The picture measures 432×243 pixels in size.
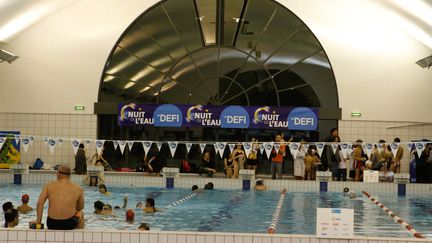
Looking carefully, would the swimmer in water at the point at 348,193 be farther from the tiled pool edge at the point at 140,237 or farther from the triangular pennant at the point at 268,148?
the tiled pool edge at the point at 140,237

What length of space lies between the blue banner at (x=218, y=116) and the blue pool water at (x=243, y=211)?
13.8ft

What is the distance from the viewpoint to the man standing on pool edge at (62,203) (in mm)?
8516

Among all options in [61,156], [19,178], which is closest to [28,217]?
[19,178]

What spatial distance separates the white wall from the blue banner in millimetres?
1365

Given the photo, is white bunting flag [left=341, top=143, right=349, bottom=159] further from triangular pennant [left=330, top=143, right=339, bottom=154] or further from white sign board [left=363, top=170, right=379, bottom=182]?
white sign board [left=363, top=170, right=379, bottom=182]

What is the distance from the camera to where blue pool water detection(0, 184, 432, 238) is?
13562mm

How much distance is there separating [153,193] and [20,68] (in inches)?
334

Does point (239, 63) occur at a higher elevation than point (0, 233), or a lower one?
higher

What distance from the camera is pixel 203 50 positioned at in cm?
2561

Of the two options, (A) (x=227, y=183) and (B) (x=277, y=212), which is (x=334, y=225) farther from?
(A) (x=227, y=183)

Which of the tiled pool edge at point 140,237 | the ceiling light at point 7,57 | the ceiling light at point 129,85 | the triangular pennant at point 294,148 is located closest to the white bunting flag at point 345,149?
the triangular pennant at point 294,148

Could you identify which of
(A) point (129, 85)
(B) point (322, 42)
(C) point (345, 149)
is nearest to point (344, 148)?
(C) point (345, 149)

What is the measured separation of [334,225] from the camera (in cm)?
822

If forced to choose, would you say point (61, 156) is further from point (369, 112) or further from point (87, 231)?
point (87, 231)
